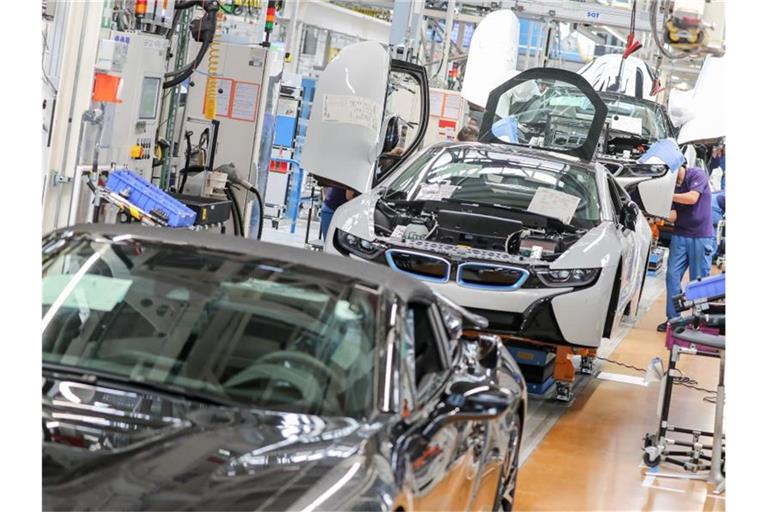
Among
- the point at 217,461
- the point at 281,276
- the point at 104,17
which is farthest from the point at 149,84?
the point at 217,461

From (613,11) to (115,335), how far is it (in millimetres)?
15950

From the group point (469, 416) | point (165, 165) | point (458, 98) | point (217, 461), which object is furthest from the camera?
point (458, 98)

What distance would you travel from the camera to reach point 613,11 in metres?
18.9

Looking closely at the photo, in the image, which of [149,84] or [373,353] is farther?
[149,84]

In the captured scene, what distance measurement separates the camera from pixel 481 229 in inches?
349

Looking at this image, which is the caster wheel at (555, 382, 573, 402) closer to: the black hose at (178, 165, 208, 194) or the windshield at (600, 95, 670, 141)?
the black hose at (178, 165, 208, 194)

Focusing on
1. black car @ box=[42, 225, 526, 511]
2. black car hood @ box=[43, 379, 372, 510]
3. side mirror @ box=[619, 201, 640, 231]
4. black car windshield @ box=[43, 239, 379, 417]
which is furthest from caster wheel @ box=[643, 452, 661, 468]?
black car hood @ box=[43, 379, 372, 510]

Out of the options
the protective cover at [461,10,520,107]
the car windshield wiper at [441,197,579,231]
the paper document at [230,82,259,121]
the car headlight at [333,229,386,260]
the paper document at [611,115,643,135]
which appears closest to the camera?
the car headlight at [333,229,386,260]

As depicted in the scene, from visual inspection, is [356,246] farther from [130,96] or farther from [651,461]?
[651,461]

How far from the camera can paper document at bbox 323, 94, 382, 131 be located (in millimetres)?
10516

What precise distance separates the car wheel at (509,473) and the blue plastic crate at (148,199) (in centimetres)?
353

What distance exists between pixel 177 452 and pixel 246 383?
520mm

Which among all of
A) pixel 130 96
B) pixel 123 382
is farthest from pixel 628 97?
pixel 123 382
